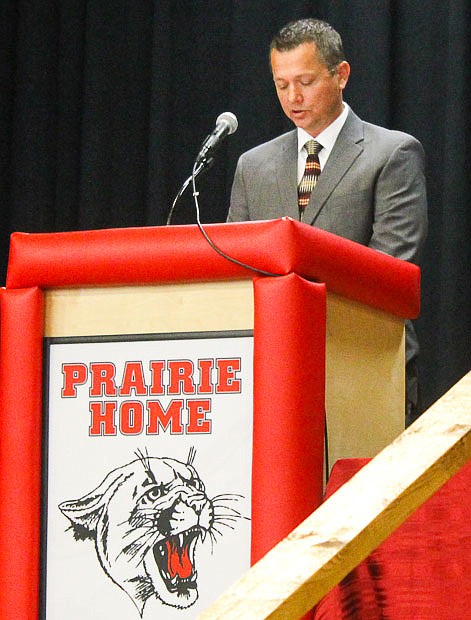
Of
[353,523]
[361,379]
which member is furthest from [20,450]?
[353,523]

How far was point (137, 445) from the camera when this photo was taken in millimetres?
1579

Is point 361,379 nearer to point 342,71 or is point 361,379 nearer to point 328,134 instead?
point 328,134

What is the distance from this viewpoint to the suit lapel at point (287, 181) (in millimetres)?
2240

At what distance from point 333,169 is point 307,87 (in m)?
0.25

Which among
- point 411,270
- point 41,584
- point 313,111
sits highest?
point 313,111

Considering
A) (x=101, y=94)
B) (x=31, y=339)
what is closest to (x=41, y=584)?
(x=31, y=339)

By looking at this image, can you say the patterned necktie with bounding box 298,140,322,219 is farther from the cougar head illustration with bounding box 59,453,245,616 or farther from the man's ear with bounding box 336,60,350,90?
the cougar head illustration with bounding box 59,453,245,616

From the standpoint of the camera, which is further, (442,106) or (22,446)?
(442,106)

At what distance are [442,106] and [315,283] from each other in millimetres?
1556

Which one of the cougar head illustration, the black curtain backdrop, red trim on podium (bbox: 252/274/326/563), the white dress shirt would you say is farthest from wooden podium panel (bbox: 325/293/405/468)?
the black curtain backdrop

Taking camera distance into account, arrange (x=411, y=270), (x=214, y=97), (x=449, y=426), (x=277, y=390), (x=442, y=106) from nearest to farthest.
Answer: (x=449, y=426)
(x=277, y=390)
(x=411, y=270)
(x=442, y=106)
(x=214, y=97)

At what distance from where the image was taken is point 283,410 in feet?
4.94

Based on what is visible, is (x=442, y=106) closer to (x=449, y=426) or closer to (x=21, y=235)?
(x=21, y=235)

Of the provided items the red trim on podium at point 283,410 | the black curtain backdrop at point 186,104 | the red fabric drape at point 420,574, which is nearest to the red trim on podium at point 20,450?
the red trim on podium at point 283,410
